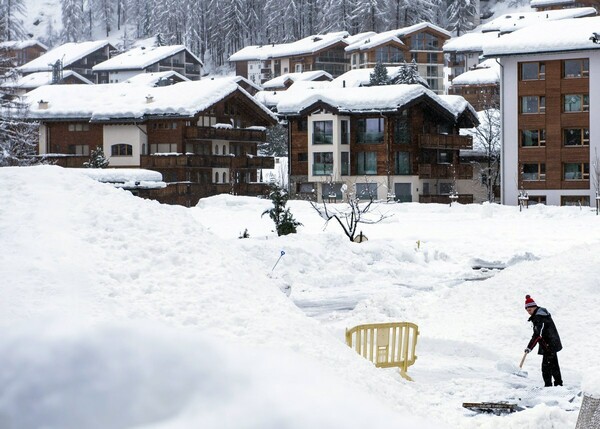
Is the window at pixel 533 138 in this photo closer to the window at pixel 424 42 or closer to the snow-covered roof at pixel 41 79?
the window at pixel 424 42

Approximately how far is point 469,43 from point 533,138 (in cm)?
5247

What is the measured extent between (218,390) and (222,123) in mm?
56377

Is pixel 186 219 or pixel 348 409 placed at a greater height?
pixel 186 219

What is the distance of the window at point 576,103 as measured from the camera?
52781mm

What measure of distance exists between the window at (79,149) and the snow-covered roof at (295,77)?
39387 mm

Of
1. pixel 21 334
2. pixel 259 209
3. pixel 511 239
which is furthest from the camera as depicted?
pixel 259 209

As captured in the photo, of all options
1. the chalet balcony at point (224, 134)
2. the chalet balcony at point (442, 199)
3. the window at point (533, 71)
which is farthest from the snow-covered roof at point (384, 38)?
the window at point (533, 71)

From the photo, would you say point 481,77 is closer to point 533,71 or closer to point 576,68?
point 533,71

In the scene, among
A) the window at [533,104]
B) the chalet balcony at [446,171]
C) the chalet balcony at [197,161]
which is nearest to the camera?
the window at [533,104]

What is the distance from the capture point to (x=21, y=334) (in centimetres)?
648

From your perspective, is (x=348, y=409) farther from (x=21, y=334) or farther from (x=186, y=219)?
(x=186, y=219)

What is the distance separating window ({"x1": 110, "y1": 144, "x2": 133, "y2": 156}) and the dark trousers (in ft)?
162

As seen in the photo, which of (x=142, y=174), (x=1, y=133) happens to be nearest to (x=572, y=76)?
(x=142, y=174)

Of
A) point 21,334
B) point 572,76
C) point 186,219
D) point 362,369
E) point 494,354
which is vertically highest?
point 572,76
